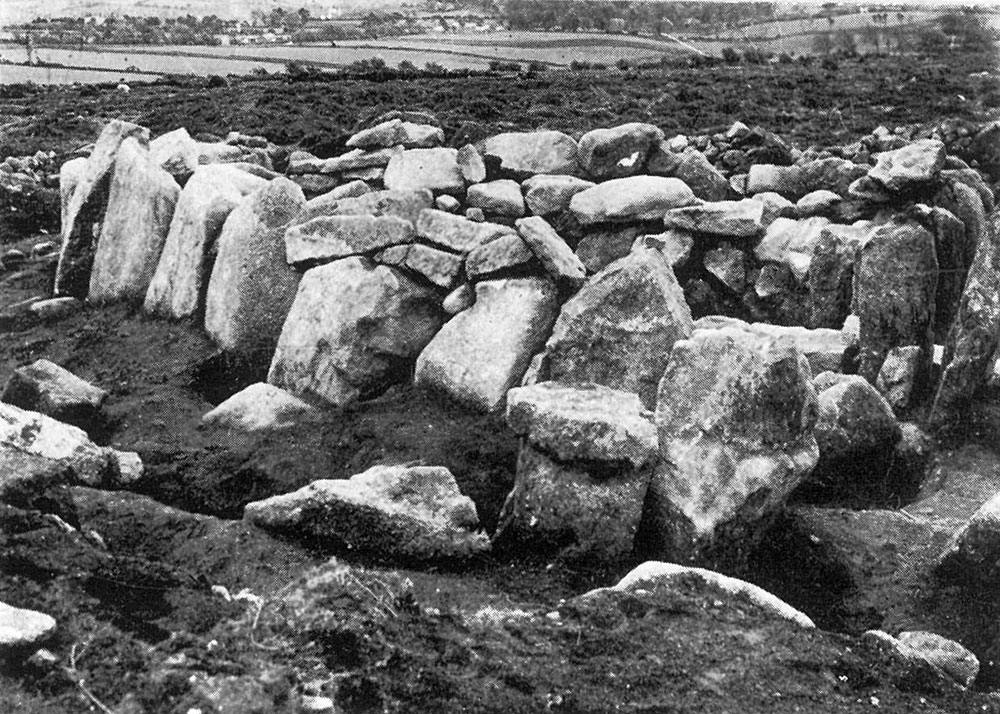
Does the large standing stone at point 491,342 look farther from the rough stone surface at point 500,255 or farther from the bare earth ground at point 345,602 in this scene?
the bare earth ground at point 345,602

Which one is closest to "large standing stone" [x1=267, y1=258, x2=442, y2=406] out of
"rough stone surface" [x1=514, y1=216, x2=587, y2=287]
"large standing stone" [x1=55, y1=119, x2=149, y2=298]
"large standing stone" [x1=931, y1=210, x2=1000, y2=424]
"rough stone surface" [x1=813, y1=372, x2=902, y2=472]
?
"rough stone surface" [x1=514, y1=216, x2=587, y2=287]

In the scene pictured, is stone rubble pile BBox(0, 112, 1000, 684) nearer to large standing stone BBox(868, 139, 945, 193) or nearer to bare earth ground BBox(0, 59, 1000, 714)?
large standing stone BBox(868, 139, 945, 193)

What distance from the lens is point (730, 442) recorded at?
6273 millimetres

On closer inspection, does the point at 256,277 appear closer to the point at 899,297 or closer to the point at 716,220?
the point at 716,220

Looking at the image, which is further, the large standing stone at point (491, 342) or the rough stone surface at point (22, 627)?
the large standing stone at point (491, 342)

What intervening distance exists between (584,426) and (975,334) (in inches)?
141

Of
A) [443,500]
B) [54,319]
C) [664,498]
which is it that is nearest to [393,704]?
[443,500]

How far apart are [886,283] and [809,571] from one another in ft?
10.3

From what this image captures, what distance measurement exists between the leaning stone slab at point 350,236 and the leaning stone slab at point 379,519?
3248mm

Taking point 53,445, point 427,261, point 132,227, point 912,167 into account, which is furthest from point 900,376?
point 132,227

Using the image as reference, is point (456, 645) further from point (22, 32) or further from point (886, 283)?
point (22, 32)

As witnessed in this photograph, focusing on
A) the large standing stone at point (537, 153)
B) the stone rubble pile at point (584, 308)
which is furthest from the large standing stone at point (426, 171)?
the large standing stone at point (537, 153)

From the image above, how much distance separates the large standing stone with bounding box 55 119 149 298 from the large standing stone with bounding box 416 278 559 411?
19.2ft

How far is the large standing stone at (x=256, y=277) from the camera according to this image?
948cm
